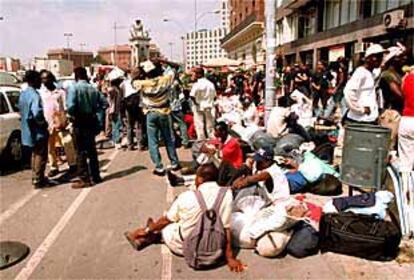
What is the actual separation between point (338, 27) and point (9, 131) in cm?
1870

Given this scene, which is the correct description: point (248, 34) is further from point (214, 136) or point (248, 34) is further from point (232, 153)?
point (232, 153)

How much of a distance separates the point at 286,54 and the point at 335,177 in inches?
1160

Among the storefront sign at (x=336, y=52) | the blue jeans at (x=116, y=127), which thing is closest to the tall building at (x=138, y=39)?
the storefront sign at (x=336, y=52)

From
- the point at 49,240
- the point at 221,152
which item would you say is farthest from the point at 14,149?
the point at 221,152

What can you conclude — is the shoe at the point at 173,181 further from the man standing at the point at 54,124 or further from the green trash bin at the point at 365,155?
the green trash bin at the point at 365,155

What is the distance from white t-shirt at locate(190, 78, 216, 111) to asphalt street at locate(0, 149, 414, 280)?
254cm

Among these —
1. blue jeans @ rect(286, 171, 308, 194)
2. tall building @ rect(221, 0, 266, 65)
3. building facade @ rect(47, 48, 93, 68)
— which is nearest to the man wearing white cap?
blue jeans @ rect(286, 171, 308, 194)

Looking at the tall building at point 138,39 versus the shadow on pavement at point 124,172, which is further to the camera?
the tall building at point 138,39

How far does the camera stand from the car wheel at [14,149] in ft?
27.1

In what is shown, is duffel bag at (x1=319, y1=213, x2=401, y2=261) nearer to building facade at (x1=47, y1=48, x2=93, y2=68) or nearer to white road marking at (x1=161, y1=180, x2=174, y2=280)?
white road marking at (x1=161, y1=180, x2=174, y2=280)

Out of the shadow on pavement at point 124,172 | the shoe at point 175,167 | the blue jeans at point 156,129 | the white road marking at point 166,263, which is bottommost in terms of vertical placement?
the white road marking at point 166,263

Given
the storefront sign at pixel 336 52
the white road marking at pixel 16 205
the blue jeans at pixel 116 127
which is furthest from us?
the storefront sign at pixel 336 52

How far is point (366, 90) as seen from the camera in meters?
6.18

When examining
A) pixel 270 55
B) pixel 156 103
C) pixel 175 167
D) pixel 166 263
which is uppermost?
pixel 270 55
